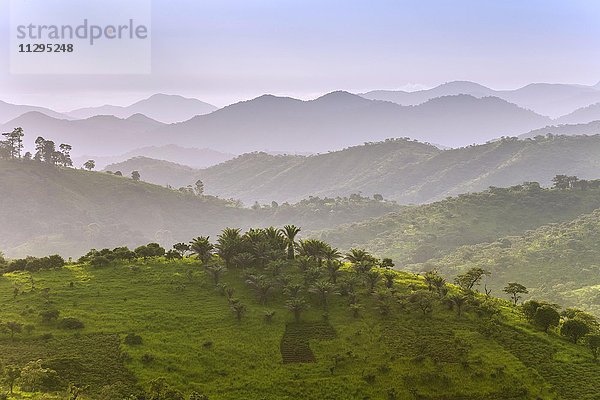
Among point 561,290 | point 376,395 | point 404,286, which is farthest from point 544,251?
point 376,395

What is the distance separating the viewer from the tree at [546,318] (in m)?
64.5

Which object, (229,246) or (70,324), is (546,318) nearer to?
(229,246)

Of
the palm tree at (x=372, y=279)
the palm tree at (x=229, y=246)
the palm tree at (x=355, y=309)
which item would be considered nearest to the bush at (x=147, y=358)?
the palm tree at (x=355, y=309)

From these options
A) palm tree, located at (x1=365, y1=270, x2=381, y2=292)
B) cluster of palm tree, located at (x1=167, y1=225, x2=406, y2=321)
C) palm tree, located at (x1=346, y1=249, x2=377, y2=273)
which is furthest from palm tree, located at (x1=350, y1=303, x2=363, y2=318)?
palm tree, located at (x1=346, y1=249, x2=377, y2=273)

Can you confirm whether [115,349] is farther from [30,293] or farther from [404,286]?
[404,286]

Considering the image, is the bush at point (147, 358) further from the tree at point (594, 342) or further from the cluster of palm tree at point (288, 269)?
the tree at point (594, 342)

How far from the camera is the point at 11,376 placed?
44.0 meters

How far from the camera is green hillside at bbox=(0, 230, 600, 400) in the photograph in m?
50.7

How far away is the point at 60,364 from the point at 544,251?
570 feet

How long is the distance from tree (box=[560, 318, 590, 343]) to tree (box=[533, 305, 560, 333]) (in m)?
1.76

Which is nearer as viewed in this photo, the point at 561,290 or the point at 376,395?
the point at 376,395


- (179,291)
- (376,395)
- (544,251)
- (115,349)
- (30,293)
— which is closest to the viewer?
(376,395)

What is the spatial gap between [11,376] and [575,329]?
70.6 metres

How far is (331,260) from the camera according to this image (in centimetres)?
7906
